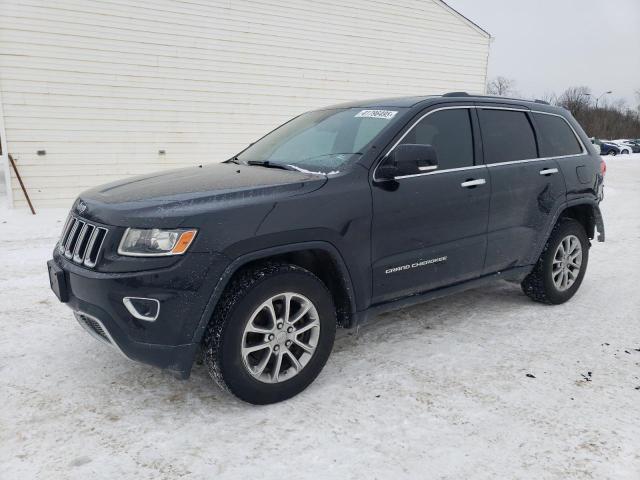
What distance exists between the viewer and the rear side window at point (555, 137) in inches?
182

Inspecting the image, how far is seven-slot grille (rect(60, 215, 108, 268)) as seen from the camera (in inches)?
112

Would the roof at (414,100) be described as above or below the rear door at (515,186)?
above

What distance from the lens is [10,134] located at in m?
9.81

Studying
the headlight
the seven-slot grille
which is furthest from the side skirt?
the seven-slot grille

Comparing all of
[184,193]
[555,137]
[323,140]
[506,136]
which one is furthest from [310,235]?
[555,137]

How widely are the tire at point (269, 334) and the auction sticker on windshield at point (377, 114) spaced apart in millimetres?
1329

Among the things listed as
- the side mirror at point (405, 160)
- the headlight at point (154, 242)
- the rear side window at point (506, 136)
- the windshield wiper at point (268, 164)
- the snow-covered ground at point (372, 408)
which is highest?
the rear side window at point (506, 136)

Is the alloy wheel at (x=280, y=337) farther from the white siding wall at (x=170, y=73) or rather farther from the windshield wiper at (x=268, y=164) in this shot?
the white siding wall at (x=170, y=73)

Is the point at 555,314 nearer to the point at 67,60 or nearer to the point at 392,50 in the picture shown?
the point at 67,60

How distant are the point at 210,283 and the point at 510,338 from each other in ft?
8.03

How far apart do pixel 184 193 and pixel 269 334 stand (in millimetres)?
910

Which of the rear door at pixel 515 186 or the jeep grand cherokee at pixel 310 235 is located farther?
the rear door at pixel 515 186

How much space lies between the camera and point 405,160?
3.32 meters

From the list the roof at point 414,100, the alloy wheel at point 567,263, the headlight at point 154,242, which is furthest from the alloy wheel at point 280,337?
the alloy wheel at point 567,263
